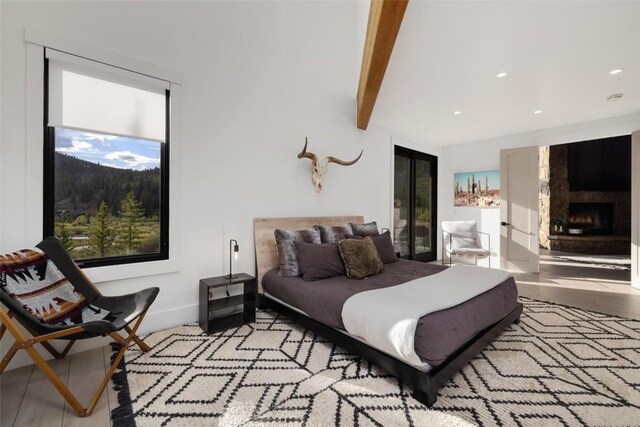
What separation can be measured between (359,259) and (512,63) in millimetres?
2628

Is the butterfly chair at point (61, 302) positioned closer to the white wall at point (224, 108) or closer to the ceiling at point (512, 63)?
the white wall at point (224, 108)

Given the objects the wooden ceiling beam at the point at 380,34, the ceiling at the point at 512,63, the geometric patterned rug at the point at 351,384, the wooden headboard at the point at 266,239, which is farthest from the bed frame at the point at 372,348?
the ceiling at the point at 512,63

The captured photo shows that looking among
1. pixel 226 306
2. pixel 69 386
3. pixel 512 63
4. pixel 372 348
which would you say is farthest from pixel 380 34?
pixel 69 386

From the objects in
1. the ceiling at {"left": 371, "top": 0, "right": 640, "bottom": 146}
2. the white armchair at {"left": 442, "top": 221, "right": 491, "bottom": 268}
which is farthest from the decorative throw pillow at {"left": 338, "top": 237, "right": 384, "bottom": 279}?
the white armchair at {"left": 442, "top": 221, "right": 491, "bottom": 268}

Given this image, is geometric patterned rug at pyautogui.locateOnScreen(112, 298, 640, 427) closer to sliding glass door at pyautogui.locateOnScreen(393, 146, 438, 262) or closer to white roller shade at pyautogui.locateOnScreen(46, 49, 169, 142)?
white roller shade at pyautogui.locateOnScreen(46, 49, 169, 142)

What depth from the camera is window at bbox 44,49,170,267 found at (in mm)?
2240

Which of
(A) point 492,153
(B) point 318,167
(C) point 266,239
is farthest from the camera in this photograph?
(A) point 492,153

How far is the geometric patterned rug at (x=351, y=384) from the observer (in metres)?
1.57

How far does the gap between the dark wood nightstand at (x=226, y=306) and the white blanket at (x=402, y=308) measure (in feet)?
3.92

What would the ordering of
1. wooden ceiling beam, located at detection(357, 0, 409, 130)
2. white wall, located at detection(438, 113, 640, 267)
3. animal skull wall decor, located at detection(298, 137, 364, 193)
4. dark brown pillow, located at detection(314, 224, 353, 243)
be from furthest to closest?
white wall, located at detection(438, 113, 640, 267) < animal skull wall decor, located at detection(298, 137, 364, 193) < dark brown pillow, located at detection(314, 224, 353, 243) < wooden ceiling beam, located at detection(357, 0, 409, 130)

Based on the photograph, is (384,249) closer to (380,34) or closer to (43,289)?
(380,34)

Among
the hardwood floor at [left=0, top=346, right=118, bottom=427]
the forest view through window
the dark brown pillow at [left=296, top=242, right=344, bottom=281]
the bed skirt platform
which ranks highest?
the forest view through window

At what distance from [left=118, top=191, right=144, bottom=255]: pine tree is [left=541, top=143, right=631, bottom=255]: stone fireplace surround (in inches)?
369

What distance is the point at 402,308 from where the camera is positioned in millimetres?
1838
